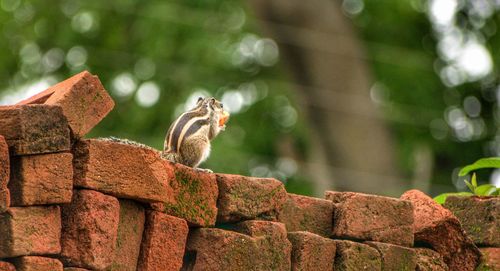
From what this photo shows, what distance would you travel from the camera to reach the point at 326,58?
2506cm

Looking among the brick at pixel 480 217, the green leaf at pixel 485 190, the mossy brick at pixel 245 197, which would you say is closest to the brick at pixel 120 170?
the mossy brick at pixel 245 197

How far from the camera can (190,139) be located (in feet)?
27.4

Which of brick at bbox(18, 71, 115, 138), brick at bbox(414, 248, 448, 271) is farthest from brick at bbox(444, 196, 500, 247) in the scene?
brick at bbox(18, 71, 115, 138)

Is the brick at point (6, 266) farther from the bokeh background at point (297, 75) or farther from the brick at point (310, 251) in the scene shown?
the bokeh background at point (297, 75)

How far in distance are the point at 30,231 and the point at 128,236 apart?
2.31ft

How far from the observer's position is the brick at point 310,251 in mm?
8477

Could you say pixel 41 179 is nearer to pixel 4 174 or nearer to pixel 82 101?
pixel 4 174

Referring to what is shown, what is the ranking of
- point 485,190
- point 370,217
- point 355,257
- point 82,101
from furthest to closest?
point 485,190 → point 370,217 → point 355,257 → point 82,101

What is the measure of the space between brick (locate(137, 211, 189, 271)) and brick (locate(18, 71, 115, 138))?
65 centimetres

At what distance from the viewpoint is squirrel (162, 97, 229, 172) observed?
833 centimetres

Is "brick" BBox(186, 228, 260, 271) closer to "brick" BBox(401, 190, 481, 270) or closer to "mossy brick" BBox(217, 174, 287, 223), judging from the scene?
"mossy brick" BBox(217, 174, 287, 223)

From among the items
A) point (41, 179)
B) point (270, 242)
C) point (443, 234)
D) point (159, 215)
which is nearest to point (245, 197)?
point (270, 242)

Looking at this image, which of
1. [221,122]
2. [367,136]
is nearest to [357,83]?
[367,136]

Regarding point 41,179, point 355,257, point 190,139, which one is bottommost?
point 41,179
